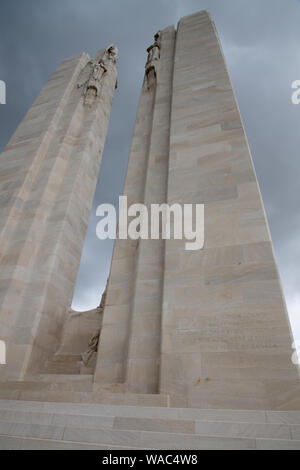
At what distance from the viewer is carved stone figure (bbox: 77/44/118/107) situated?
1538 centimetres

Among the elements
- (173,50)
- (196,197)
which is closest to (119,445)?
(196,197)

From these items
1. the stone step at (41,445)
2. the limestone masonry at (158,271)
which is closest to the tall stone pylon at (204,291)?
the limestone masonry at (158,271)

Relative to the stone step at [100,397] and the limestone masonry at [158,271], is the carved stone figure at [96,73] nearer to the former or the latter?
the limestone masonry at [158,271]

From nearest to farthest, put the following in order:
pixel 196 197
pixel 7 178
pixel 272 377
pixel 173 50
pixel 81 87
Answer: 1. pixel 272 377
2. pixel 196 197
3. pixel 7 178
4. pixel 173 50
5. pixel 81 87

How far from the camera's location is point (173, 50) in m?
14.2

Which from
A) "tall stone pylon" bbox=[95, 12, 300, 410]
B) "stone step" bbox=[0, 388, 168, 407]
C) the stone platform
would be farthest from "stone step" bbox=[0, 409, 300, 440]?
"tall stone pylon" bbox=[95, 12, 300, 410]

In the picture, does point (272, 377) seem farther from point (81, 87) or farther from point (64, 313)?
point (81, 87)

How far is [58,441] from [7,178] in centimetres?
1094

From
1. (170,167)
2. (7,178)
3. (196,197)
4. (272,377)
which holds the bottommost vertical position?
(272,377)

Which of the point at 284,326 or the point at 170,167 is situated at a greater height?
the point at 170,167

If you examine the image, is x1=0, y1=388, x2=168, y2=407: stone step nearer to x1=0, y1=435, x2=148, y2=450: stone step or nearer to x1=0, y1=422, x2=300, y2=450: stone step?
x1=0, y1=422, x2=300, y2=450: stone step

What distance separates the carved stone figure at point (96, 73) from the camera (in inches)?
605

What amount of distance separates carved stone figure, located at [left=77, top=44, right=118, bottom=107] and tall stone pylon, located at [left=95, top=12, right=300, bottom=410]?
293 inches

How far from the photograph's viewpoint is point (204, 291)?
5.75 m
